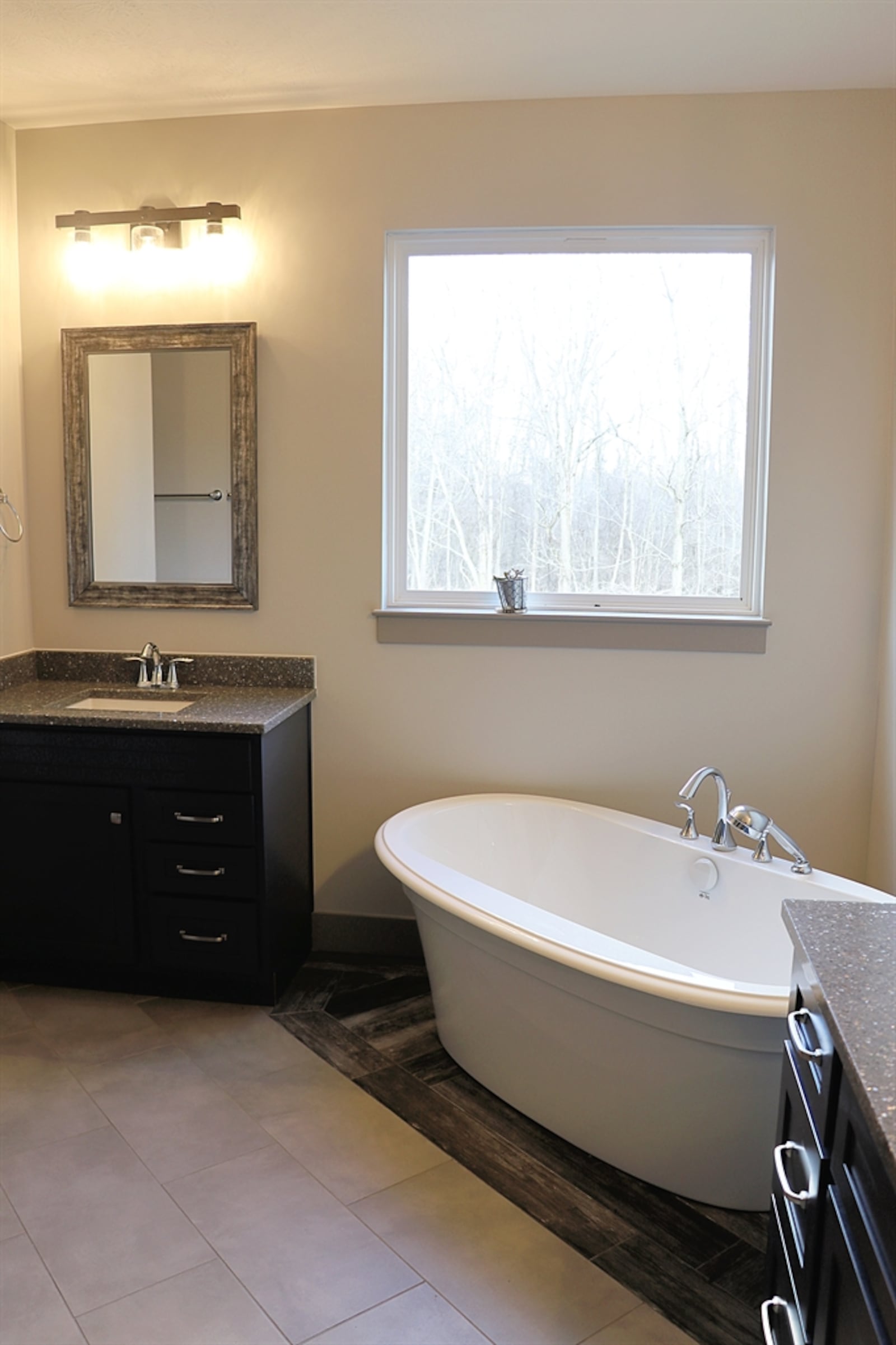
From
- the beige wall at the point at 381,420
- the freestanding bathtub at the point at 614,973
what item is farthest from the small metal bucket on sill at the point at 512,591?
the freestanding bathtub at the point at 614,973

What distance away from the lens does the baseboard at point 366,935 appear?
3283 millimetres

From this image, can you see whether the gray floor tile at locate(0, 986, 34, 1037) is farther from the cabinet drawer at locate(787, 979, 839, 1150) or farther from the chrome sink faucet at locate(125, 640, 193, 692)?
the cabinet drawer at locate(787, 979, 839, 1150)

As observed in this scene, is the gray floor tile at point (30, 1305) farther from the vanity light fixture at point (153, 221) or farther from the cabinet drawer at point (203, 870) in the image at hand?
the vanity light fixture at point (153, 221)

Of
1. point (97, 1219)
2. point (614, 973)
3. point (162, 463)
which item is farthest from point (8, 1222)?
point (162, 463)

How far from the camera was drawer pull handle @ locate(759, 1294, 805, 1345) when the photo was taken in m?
1.30

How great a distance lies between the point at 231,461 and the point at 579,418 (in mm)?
1101

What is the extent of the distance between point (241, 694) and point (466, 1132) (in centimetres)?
145

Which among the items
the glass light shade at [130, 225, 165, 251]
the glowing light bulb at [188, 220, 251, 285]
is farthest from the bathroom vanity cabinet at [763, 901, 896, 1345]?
the glass light shade at [130, 225, 165, 251]

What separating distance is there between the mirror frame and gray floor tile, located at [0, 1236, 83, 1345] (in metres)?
1.88

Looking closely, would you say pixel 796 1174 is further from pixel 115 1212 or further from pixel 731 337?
pixel 731 337

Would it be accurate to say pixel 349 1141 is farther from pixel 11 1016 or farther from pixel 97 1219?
pixel 11 1016

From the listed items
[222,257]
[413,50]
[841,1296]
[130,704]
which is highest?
[413,50]

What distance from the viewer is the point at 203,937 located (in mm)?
2896

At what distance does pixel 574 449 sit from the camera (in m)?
3.13
